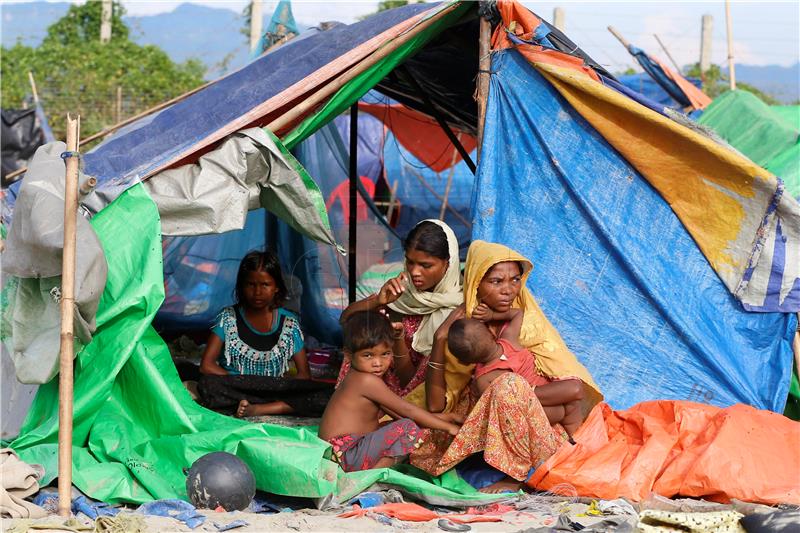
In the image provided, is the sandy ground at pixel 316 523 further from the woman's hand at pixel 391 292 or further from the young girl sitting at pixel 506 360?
the woman's hand at pixel 391 292

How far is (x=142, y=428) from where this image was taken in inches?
170

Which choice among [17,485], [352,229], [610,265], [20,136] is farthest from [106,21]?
[17,485]

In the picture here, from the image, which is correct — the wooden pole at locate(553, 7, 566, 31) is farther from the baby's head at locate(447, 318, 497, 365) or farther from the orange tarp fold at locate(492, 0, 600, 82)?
the baby's head at locate(447, 318, 497, 365)

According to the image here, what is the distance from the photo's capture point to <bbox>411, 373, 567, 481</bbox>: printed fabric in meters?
4.01

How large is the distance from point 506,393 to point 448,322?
0.57 meters

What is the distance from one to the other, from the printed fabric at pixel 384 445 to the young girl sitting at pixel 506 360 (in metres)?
0.32

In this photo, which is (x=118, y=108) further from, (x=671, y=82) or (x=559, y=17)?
(x=671, y=82)

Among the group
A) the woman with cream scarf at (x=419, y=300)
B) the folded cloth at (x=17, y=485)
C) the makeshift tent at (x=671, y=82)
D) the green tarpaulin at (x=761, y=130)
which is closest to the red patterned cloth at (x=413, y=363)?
the woman with cream scarf at (x=419, y=300)

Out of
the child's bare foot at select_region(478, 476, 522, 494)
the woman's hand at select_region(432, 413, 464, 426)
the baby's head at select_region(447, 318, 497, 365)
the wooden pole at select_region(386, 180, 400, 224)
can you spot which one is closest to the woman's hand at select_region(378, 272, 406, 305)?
the baby's head at select_region(447, 318, 497, 365)

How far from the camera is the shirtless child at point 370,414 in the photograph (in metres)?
4.20

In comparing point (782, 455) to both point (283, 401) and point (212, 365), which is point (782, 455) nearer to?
point (283, 401)

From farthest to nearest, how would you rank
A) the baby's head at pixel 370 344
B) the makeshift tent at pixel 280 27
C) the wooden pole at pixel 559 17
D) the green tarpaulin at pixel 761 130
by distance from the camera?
the wooden pole at pixel 559 17, the green tarpaulin at pixel 761 130, the makeshift tent at pixel 280 27, the baby's head at pixel 370 344

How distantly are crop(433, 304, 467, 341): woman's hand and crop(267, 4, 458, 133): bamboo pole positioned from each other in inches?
45.3

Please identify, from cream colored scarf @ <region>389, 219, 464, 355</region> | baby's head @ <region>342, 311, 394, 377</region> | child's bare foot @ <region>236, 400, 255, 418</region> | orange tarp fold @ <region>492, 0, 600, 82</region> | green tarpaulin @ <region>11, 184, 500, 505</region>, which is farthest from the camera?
child's bare foot @ <region>236, 400, 255, 418</region>
